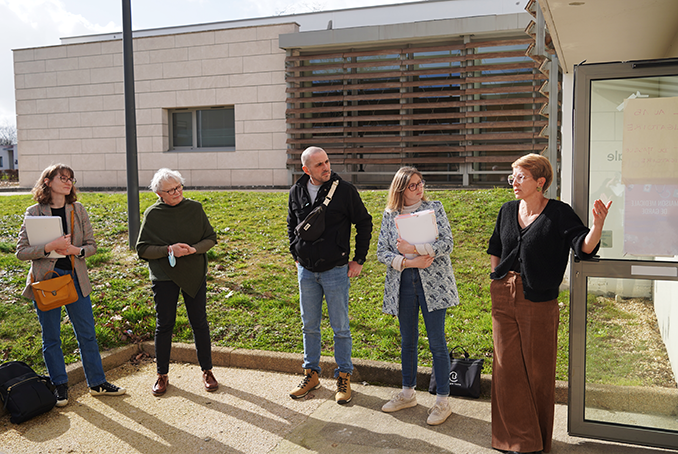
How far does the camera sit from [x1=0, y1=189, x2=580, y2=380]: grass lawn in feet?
19.4

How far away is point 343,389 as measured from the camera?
4777mm

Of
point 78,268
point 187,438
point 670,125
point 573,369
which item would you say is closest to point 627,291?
point 573,369

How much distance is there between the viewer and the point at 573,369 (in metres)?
3.97

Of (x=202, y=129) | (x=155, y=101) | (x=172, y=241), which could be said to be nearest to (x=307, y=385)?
(x=172, y=241)

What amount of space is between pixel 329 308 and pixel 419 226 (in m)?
1.15

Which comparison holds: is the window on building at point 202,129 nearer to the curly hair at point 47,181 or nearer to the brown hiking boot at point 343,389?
the curly hair at point 47,181

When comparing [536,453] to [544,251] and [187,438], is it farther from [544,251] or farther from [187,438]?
[187,438]

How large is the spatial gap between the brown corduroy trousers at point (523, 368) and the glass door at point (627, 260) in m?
0.35

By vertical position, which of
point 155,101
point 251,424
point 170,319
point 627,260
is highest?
point 155,101

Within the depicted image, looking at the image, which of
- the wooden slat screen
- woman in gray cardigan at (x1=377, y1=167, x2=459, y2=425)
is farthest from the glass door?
the wooden slat screen

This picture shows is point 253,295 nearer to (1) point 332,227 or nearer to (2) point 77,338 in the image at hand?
(2) point 77,338

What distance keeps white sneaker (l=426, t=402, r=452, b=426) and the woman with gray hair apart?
1.98 metres

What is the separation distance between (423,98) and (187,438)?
14.3 m

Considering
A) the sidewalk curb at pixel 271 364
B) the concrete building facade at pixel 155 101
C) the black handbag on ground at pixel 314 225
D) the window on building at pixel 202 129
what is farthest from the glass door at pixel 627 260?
the window on building at pixel 202 129
